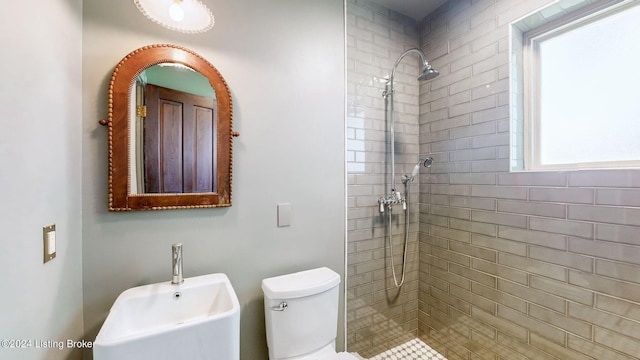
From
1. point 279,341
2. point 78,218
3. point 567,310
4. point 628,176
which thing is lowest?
point 279,341

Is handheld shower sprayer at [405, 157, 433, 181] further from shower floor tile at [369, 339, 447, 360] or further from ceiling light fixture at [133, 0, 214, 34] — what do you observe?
ceiling light fixture at [133, 0, 214, 34]

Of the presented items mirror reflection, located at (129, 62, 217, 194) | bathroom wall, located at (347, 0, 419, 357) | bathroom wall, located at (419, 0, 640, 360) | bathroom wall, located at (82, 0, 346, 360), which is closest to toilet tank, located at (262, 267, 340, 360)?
bathroom wall, located at (82, 0, 346, 360)

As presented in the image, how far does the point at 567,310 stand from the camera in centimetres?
131

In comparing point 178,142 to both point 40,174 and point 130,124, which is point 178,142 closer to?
point 130,124

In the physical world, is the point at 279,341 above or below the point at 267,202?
below

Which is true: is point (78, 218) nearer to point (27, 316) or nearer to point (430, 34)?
point (27, 316)

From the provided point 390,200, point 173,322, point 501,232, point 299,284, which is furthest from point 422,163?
point 173,322

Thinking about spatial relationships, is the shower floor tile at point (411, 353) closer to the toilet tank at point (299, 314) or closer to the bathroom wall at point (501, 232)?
the bathroom wall at point (501, 232)

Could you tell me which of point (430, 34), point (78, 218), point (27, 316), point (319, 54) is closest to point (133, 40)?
point (78, 218)

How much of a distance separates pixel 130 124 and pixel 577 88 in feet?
7.72

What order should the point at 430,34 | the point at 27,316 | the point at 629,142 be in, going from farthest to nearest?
the point at 430,34 → the point at 629,142 → the point at 27,316

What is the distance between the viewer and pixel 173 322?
3.76 ft

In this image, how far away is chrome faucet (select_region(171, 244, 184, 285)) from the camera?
1.15 meters

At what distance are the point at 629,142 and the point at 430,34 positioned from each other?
4.63 ft
